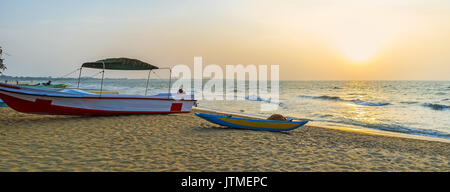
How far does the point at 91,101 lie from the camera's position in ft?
38.7

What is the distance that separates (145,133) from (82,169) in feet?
12.7

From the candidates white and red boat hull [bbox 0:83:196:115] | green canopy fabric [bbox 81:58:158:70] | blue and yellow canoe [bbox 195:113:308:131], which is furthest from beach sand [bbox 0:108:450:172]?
green canopy fabric [bbox 81:58:158:70]

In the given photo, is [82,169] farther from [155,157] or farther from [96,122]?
[96,122]

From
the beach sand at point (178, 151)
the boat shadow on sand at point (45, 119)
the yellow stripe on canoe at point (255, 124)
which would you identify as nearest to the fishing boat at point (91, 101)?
the boat shadow on sand at point (45, 119)

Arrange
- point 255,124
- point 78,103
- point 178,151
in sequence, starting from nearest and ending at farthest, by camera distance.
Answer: point 178,151 → point 255,124 → point 78,103

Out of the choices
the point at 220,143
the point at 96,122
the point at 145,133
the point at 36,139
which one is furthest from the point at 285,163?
the point at 96,122

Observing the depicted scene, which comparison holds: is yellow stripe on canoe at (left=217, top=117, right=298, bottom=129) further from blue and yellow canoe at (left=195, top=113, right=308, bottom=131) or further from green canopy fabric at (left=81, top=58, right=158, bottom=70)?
green canopy fabric at (left=81, top=58, right=158, bottom=70)

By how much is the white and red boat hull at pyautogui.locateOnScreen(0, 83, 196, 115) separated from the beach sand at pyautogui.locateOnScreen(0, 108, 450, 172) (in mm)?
845

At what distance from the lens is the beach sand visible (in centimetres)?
554

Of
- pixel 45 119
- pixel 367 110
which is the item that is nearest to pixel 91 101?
pixel 45 119

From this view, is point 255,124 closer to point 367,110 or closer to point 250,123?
point 250,123

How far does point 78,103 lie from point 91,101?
0.51 metres

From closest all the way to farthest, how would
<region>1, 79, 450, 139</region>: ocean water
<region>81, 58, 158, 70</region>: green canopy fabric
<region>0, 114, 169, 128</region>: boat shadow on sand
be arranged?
<region>0, 114, 169, 128</region>: boat shadow on sand < <region>81, 58, 158, 70</region>: green canopy fabric < <region>1, 79, 450, 139</region>: ocean water
